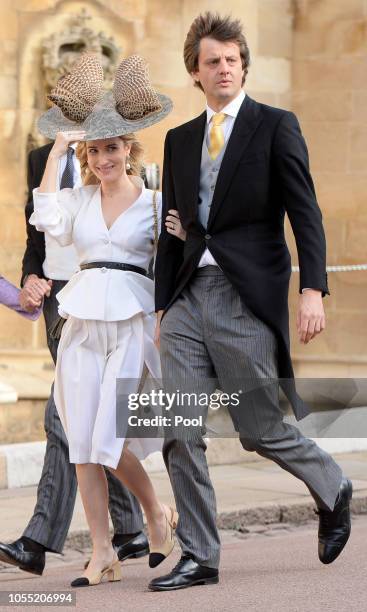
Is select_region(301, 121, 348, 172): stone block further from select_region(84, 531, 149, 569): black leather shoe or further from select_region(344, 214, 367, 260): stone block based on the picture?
select_region(84, 531, 149, 569): black leather shoe

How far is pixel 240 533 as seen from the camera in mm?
7418

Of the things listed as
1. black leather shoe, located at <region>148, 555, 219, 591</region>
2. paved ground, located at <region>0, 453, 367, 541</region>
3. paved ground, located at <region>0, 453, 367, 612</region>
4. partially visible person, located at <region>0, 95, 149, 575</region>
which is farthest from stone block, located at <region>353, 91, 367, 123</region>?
black leather shoe, located at <region>148, 555, 219, 591</region>

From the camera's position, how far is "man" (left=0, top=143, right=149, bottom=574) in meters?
5.83

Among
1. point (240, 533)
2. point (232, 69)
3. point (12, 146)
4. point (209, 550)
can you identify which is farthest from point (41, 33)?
point (209, 550)

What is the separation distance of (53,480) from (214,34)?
1813 mm

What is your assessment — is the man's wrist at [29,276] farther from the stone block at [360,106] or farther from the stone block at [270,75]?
the stone block at [360,106]

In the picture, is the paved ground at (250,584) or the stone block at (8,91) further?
the stone block at (8,91)

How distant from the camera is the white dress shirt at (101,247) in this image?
18.7ft

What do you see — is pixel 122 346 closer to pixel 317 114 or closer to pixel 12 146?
pixel 12 146

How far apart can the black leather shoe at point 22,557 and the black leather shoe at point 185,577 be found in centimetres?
60

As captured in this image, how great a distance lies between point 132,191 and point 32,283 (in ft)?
2.25

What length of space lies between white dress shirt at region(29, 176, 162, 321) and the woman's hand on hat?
166 millimetres

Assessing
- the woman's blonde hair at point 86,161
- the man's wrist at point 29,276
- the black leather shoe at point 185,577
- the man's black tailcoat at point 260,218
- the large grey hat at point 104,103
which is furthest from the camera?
the man's wrist at point 29,276

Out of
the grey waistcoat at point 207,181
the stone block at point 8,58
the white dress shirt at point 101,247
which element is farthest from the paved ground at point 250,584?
the stone block at point 8,58
